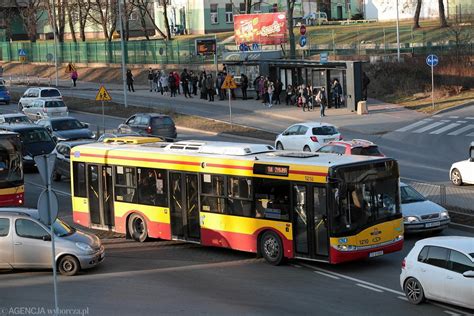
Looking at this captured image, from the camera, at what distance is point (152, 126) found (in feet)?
Result: 135

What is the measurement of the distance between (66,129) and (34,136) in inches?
172

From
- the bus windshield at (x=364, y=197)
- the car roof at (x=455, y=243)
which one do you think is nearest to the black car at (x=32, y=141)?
the bus windshield at (x=364, y=197)

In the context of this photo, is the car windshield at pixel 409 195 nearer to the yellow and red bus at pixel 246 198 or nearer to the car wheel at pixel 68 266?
the yellow and red bus at pixel 246 198

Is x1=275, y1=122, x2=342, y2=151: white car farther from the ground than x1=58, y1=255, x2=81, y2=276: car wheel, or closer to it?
farther from the ground

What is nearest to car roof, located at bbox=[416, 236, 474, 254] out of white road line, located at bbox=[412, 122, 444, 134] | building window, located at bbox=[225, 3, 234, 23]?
white road line, located at bbox=[412, 122, 444, 134]

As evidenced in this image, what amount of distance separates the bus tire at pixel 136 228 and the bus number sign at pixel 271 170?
449 centimetres

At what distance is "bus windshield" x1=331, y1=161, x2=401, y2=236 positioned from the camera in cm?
1903

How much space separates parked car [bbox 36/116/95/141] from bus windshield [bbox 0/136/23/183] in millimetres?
12895

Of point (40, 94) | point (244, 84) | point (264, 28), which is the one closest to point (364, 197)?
point (244, 84)

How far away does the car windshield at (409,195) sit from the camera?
23.5 m

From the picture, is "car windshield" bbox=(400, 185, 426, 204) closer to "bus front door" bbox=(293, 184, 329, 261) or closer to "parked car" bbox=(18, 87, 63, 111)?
"bus front door" bbox=(293, 184, 329, 261)

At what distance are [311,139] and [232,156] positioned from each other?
50.8ft

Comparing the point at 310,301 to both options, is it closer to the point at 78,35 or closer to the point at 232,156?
the point at 232,156

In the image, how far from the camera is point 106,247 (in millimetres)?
23219
